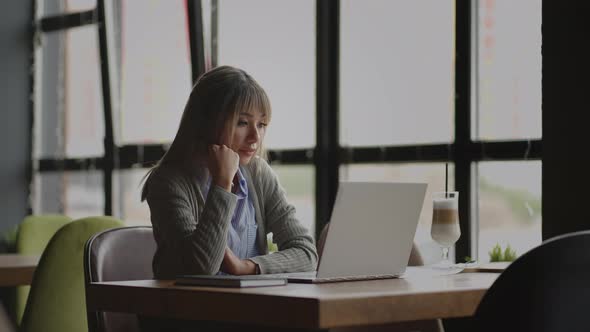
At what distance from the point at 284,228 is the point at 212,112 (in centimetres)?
39

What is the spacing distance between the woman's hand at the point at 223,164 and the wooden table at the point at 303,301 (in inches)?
16.5

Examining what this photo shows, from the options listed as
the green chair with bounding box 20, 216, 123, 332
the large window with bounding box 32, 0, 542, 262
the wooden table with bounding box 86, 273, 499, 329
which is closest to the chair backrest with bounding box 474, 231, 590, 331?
the wooden table with bounding box 86, 273, 499, 329

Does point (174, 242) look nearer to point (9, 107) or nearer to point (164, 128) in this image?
point (164, 128)

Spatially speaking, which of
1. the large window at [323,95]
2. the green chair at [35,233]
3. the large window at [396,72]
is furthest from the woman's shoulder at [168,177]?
the green chair at [35,233]

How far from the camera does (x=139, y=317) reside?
2.42m

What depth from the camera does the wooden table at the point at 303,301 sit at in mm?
1605

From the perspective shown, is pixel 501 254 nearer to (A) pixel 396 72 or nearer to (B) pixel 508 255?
(B) pixel 508 255

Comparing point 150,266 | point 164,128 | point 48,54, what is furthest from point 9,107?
point 150,266

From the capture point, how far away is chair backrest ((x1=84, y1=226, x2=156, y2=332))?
7.80 ft

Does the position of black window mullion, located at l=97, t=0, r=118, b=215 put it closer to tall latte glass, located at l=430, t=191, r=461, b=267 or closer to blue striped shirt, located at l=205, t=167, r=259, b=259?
blue striped shirt, located at l=205, t=167, r=259, b=259

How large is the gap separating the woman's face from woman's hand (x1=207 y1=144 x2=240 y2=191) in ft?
0.41

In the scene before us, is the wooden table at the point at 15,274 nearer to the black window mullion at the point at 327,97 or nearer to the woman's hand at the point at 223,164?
the woman's hand at the point at 223,164

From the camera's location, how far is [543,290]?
1.45 meters

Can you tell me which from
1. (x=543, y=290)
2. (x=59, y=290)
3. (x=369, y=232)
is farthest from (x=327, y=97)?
(x=543, y=290)
